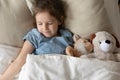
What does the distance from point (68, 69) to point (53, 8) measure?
408 mm

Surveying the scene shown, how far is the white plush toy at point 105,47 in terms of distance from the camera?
1.22m

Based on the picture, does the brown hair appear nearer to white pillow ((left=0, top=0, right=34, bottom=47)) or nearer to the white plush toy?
white pillow ((left=0, top=0, right=34, bottom=47))

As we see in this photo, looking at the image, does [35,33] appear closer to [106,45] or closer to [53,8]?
[53,8]

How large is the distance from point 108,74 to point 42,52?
0.41m

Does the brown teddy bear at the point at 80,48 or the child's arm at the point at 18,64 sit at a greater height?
the brown teddy bear at the point at 80,48

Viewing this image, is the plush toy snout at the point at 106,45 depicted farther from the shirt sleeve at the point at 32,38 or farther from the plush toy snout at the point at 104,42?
the shirt sleeve at the point at 32,38

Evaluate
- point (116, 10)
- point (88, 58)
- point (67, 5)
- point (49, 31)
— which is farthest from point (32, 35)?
point (116, 10)

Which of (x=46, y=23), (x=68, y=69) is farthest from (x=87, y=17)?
(x=68, y=69)

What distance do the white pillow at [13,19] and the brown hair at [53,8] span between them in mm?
88

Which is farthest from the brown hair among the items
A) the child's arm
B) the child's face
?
the child's arm

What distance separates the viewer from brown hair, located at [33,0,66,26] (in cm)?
140

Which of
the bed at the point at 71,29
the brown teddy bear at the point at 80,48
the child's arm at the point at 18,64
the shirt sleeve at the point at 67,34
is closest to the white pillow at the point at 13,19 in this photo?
the bed at the point at 71,29

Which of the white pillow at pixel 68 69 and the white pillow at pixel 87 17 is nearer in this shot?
the white pillow at pixel 68 69

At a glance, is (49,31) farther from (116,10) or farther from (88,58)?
(116,10)
